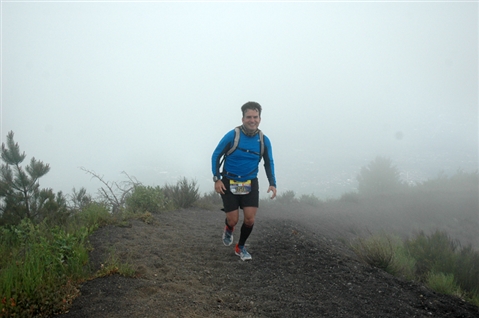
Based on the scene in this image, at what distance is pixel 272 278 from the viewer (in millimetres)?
3965

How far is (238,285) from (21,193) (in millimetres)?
7435

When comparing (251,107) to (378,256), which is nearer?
(251,107)

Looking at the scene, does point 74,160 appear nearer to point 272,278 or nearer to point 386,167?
point 386,167

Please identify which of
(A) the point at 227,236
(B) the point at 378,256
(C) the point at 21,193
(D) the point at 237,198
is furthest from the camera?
(C) the point at 21,193

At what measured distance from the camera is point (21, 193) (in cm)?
829

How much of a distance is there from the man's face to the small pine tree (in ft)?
18.4

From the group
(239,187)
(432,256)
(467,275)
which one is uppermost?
(239,187)

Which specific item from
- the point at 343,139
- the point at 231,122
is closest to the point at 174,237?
the point at 343,139

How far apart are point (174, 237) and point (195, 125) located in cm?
17080

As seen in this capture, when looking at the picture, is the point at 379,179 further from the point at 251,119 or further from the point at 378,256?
the point at 251,119

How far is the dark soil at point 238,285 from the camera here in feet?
9.59

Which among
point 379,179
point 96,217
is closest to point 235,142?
point 96,217

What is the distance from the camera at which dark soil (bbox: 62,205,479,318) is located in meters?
2.92

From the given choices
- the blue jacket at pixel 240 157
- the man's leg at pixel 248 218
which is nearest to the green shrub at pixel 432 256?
the man's leg at pixel 248 218
